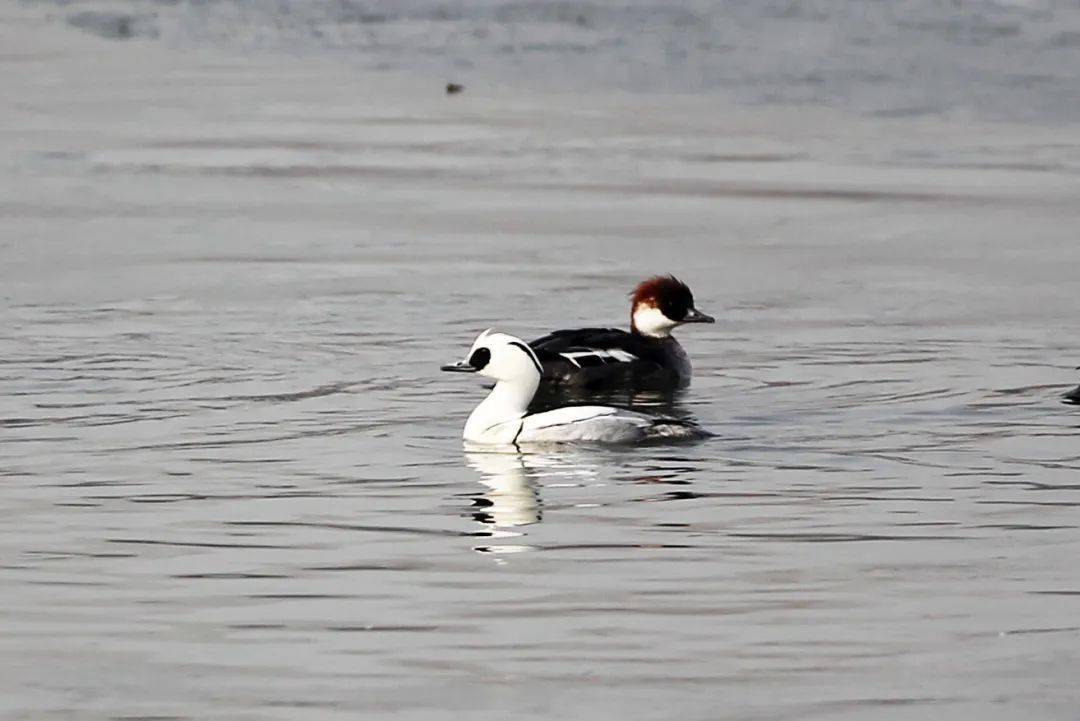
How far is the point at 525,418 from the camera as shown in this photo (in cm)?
1101

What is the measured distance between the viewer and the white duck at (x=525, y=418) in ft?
35.3

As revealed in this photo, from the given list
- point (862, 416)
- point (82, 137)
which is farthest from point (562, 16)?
point (862, 416)

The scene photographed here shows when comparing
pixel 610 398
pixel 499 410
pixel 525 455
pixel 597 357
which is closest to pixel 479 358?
pixel 499 410

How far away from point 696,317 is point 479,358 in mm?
2696

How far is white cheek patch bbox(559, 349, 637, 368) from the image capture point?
41.1 ft

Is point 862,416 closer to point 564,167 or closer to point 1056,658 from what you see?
point 1056,658

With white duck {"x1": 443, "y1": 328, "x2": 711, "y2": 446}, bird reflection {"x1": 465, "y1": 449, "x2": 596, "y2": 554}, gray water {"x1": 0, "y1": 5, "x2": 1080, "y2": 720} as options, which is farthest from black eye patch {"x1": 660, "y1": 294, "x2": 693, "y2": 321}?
bird reflection {"x1": 465, "y1": 449, "x2": 596, "y2": 554}

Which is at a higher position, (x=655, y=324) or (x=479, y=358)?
(x=479, y=358)

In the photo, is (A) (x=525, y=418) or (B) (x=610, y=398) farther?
(B) (x=610, y=398)

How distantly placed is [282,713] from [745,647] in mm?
1474

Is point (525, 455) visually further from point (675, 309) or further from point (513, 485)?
point (675, 309)

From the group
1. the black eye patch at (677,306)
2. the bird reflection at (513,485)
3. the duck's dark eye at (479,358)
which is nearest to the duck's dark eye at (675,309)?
the black eye patch at (677,306)

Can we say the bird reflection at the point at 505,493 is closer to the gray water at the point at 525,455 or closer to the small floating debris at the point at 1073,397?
the gray water at the point at 525,455

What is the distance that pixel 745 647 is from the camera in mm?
6992
